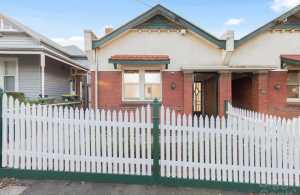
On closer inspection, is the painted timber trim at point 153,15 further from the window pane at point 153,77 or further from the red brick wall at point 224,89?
the window pane at point 153,77

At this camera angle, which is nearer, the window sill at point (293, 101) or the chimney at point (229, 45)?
the chimney at point (229, 45)

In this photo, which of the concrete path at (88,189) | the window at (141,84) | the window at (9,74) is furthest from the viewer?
the window at (9,74)

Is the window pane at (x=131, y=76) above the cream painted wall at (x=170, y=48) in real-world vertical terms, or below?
below

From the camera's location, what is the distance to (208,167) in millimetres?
4781

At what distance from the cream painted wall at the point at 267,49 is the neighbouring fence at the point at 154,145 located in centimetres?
811

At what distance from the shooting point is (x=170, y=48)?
12133 millimetres

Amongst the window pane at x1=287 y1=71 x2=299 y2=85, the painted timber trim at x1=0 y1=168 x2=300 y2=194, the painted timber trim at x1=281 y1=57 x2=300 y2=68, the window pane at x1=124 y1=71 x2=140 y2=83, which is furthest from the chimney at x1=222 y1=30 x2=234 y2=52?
the painted timber trim at x1=0 y1=168 x2=300 y2=194

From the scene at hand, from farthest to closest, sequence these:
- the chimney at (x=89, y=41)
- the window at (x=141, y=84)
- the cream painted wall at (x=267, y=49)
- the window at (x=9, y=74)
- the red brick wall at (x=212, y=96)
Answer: the red brick wall at (x=212, y=96), the window at (x=9, y=74), the cream painted wall at (x=267, y=49), the window at (x=141, y=84), the chimney at (x=89, y=41)

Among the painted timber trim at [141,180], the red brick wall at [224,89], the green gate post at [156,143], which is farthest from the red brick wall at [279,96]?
the green gate post at [156,143]

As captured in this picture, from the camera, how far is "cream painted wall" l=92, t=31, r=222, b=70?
1202 centimetres

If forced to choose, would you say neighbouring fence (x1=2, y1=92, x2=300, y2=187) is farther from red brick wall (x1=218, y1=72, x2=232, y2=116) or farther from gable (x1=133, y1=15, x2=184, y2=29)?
gable (x1=133, y1=15, x2=184, y2=29)

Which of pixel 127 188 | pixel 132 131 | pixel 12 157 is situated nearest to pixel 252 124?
pixel 132 131

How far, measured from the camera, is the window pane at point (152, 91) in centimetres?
1215

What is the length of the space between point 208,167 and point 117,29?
8.72m
